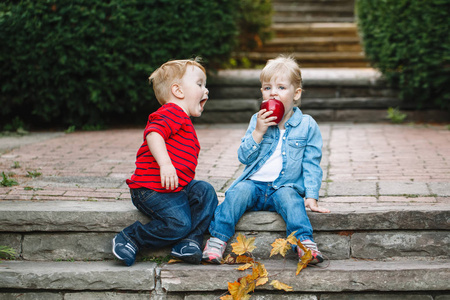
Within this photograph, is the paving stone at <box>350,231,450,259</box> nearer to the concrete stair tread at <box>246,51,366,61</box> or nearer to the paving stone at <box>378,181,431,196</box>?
the paving stone at <box>378,181,431,196</box>

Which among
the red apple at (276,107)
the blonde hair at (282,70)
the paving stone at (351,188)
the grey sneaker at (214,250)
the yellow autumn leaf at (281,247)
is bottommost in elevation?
the grey sneaker at (214,250)

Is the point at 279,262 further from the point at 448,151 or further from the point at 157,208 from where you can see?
the point at 448,151

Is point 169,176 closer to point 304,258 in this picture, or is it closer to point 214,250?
point 214,250

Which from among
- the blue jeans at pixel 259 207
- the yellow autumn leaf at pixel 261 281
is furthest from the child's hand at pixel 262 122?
the yellow autumn leaf at pixel 261 281

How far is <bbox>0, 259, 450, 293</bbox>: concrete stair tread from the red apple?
781 millimetres

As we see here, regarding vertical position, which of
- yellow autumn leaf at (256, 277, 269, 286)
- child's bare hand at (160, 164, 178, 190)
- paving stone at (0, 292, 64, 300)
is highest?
child's bare hand at (160, 164, 178, 190)

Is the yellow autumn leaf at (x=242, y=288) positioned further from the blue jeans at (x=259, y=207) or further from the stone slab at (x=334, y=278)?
the blue jeans at (x=259, y=207)

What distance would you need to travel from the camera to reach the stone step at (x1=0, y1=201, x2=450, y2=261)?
2.96 m

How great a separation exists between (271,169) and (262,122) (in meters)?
0.30

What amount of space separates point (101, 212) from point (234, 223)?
0.73 meters

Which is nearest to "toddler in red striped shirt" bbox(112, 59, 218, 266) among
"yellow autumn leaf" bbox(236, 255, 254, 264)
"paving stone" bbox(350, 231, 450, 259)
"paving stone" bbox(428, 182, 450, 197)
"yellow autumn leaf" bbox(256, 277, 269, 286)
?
"yellow autumn leaf" bbox(236, 255, 254, 264)

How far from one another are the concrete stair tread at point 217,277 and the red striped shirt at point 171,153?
1.44ft

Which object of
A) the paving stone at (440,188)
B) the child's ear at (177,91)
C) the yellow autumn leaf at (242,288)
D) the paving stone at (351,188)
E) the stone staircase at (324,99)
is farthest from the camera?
the stone staircase at (324,99)

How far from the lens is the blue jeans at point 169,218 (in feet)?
9.55
